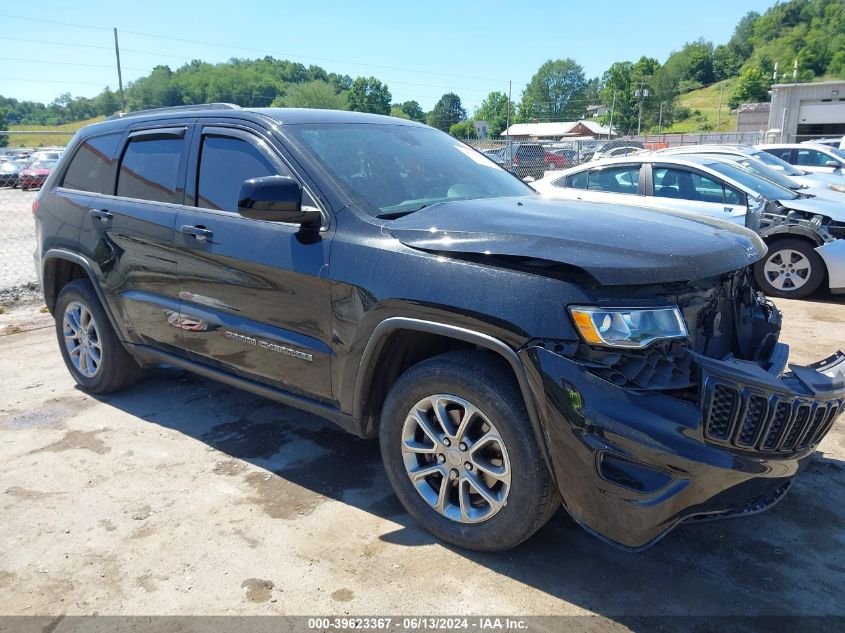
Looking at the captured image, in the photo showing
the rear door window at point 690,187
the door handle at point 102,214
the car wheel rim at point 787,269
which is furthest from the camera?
the rear door window at point 690,187

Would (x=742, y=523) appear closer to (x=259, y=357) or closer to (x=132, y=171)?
(x=259, y=357)

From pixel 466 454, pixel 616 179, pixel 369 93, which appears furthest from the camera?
pixel 369 93

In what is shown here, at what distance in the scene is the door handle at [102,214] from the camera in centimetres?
432

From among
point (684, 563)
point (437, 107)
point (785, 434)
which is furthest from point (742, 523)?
point (437, 107)

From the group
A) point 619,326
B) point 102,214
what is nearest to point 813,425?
point 619,326

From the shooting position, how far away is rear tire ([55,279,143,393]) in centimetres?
466

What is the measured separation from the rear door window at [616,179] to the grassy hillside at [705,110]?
300 ft

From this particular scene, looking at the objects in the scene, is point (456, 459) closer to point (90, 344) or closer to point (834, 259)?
point (90, 344)

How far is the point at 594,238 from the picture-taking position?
2617 mm

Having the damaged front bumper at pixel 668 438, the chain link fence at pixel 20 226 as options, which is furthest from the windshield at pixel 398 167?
the chain link fence at pixel 20 226

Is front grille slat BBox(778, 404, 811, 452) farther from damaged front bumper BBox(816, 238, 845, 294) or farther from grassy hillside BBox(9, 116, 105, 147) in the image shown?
damaged front bumper BBox(816, 238, 845, 294)

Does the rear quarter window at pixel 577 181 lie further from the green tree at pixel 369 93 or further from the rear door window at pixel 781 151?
the green tree at pixel 369 93

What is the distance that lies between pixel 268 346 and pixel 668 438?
2018 millimetres

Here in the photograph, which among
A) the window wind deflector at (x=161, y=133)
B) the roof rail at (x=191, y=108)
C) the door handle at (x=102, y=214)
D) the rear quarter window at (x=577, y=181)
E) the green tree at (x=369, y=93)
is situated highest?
the green tree at (x=369, y=93)
